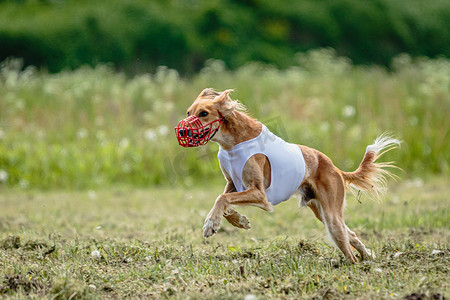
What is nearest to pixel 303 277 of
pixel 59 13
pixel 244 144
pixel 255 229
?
pixel 244 144

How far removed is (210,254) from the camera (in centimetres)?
507

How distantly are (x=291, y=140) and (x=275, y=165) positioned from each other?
5.84m

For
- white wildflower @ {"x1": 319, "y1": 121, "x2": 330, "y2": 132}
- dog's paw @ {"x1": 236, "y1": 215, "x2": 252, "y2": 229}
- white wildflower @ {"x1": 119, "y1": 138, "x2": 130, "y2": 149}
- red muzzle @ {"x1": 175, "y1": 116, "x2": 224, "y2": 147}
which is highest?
white wildflower @ {"x1": 319, "y1": 121, "x2": 330, "y2": 132}

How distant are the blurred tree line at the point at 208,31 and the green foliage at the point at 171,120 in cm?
411

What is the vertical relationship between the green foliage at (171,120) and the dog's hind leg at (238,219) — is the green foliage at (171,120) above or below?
above

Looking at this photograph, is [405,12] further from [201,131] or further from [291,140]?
[201,131]

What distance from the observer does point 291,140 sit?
10367 millimetres

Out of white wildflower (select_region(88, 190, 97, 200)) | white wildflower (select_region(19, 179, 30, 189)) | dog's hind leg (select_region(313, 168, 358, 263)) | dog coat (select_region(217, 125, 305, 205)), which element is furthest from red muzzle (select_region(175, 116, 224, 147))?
white wildflower (select_region(19, 179, 30, 189))

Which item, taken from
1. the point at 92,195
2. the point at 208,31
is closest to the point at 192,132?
the point at 92,195

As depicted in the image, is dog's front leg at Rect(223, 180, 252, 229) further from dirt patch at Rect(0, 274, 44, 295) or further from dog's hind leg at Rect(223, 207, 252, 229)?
dirt patch at Rect(0, 274, 44, 295)

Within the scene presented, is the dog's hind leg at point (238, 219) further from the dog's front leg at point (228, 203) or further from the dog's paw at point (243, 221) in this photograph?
the dog's front leg at point (228, 203)

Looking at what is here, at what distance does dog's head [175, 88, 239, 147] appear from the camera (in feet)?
14.1

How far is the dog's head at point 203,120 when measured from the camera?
4295 mm

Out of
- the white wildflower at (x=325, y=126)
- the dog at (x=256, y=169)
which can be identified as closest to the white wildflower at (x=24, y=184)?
the white wildflower at (x=325, y=126)
